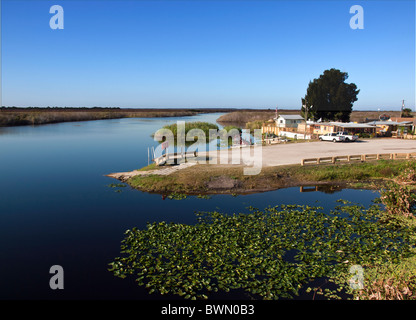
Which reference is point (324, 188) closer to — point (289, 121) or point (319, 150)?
point (319, 150)

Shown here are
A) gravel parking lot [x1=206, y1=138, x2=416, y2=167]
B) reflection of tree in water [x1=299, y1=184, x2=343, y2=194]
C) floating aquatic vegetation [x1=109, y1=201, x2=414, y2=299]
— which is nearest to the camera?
floating aquatic vegetation [x1=109, y1=201, x2=414, y2=299]

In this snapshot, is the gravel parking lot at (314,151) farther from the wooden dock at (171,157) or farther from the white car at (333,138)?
the wooden dock at (171,157)

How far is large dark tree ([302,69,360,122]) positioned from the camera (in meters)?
74.6

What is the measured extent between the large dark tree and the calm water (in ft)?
174

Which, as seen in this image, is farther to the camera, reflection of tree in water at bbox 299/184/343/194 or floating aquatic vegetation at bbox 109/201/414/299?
reflection of tree in water at bbox 299/184/343/194

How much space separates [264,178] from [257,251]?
46.6 feet

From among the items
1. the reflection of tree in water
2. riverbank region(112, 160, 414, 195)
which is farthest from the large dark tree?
the reflection of tree in water

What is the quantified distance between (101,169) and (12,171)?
426 inches

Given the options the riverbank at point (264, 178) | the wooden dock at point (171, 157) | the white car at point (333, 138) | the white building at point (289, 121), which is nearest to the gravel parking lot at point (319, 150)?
the white car at point (333, 138)

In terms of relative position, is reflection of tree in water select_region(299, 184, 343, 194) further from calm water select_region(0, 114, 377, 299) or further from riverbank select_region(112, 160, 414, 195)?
calm water select_region(0, 114, 377, 299)
